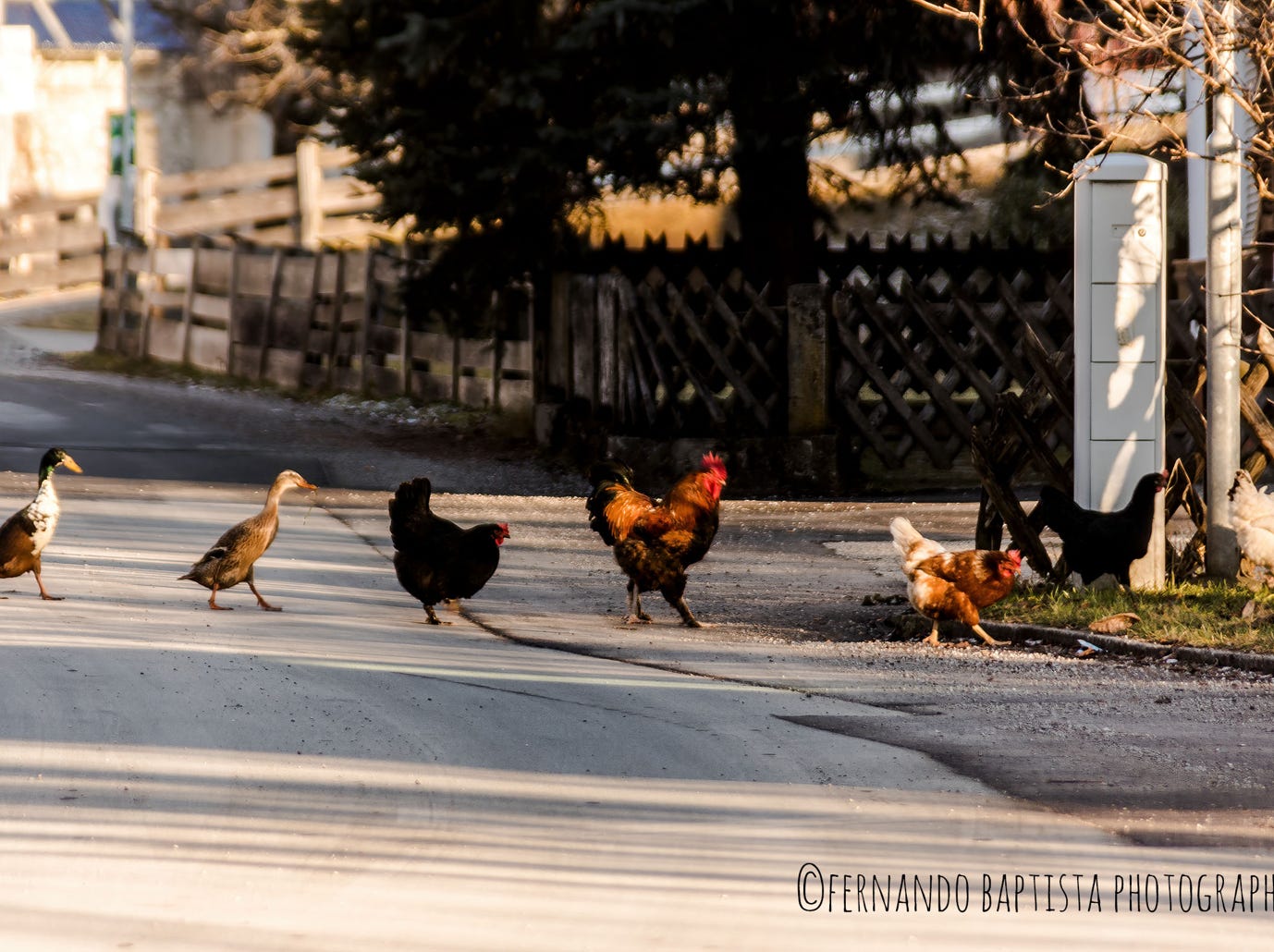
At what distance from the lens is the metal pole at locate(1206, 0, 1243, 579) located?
34.7 feet

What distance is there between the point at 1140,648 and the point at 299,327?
18.2m

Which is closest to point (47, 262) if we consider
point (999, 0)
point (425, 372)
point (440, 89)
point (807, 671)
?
point (425, 372)

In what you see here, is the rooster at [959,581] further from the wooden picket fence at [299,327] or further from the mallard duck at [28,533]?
the wooden picket fence at [299,327]

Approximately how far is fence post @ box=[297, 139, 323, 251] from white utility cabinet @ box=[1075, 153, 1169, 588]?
99.0 ft

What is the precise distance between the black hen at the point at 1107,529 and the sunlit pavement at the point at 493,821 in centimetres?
280

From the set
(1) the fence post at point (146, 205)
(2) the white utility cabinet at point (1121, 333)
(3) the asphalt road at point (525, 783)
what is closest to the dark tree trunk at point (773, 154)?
(3) the asphalt road at point (525, 783)

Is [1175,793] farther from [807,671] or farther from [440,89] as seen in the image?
[440,89]

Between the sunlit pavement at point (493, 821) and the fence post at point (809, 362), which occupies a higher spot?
the fence post at point (809, 362)

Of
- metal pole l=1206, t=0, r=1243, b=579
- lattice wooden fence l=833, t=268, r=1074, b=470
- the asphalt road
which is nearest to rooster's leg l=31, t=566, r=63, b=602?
the asphalt road

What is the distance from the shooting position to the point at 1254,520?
10484mm

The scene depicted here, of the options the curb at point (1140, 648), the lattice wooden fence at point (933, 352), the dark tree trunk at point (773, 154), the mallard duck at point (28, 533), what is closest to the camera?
the curb at point (1140, 648)

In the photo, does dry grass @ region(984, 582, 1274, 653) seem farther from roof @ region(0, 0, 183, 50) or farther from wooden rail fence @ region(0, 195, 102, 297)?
roof @ region(0, 0, 183, 50)

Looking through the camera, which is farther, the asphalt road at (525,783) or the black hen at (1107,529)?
the black hen at (1107,529)

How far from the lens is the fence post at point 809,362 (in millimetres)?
17125
